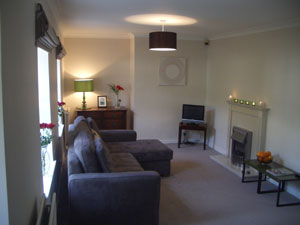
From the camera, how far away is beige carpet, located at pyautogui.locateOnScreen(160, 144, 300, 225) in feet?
10.5

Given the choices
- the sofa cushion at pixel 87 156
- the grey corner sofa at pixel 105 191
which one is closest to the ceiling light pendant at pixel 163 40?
the grey corner sofa at pixel 105 191

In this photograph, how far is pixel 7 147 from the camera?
3.78 feet

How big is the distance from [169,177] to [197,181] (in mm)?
435

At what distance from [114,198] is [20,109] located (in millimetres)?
1639

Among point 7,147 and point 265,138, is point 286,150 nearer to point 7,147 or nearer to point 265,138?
point 265,138

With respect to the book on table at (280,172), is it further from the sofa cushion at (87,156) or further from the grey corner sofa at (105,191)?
the sofa cushion at (87,156)

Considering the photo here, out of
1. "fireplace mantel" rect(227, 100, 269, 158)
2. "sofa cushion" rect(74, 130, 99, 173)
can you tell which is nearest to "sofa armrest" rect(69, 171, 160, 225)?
"sofa cushion" rect(74, 130, 99, 173)

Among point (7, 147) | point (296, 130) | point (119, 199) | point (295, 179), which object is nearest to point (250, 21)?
point (296, 130)

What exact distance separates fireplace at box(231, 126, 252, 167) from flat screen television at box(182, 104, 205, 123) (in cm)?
96

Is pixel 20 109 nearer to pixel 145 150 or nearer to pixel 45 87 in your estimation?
pixel 45 87

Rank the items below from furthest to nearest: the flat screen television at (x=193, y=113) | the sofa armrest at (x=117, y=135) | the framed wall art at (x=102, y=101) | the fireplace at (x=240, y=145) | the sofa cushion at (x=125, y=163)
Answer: the framed wall art at (x=102, y=101) → the flat screen television at (x=193, y=113) → the sofa armrest at (x=117, y=135) → the fireplace at (x=240, y=145) → the sofa cushion at (x=125, y=163)

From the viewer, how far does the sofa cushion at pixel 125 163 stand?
3.51m

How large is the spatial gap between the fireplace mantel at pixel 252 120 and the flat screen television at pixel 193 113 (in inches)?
30.7

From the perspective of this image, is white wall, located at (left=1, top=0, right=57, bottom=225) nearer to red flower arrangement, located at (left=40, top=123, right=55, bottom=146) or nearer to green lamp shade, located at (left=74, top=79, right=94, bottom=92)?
red flower arrangement, located at (left=40, top=123, right=55, bottom=146)
